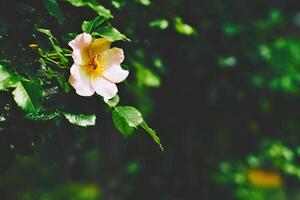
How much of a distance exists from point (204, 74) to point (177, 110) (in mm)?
335

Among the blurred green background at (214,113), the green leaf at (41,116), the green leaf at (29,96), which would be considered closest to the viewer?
the green leaf at (29,96)

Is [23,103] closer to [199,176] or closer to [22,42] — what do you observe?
[22,42]

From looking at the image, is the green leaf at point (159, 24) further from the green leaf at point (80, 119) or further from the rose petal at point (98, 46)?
the green leaf at point (80, 119)

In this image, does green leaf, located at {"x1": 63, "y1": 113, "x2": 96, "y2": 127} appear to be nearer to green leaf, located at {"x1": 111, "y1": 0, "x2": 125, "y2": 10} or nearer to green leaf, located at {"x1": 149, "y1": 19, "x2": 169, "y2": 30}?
green leaf, located at {"x1": 111, "y1": 0, "x2": 125, "y2": 10}

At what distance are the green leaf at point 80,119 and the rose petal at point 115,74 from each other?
0.46 ft

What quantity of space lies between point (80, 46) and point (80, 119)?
20 cm

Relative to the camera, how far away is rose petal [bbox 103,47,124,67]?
1.74 metres

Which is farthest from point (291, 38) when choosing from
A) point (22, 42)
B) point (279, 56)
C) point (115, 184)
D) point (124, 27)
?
point (22, 42)

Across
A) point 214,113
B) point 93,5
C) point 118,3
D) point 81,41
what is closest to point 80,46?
point 81,41

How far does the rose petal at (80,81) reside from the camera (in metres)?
1.63

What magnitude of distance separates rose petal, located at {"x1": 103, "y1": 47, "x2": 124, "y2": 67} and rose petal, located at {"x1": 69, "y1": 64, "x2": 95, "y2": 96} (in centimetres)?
10

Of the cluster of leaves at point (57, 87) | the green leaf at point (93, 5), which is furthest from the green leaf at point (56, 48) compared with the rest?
the green leaf at point (93, 5)

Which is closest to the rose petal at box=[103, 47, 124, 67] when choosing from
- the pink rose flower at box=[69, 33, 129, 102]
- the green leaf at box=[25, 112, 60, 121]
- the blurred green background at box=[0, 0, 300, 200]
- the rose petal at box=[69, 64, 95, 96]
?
the pink rose flower at box=[69, 33, 129, 102]

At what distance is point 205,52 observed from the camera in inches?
145
